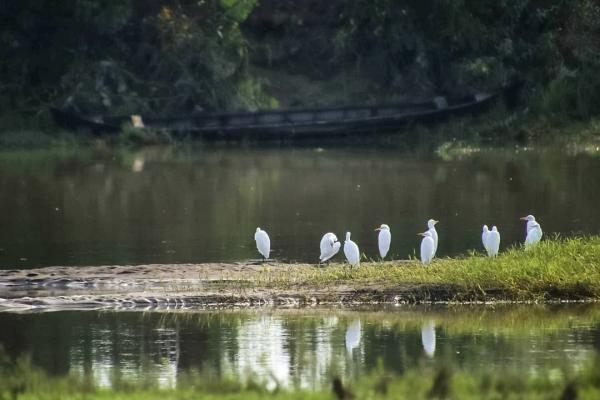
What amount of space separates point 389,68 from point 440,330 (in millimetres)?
38217

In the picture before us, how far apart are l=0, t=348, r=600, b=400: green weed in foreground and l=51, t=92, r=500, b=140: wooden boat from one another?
1432 inches

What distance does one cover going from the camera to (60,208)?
33.4 meters

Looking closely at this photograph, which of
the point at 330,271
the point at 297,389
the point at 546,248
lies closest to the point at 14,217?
the point at 330,271

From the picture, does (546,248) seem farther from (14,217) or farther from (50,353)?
(14,217)

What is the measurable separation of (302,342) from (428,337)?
145 cm

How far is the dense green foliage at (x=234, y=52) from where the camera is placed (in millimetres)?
51344

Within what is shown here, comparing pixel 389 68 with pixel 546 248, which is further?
pixel 389 68

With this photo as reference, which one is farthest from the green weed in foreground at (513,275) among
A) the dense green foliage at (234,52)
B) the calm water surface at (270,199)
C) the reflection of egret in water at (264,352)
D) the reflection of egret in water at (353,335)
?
the dense green foliage at (234,52)

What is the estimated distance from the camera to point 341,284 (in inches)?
805

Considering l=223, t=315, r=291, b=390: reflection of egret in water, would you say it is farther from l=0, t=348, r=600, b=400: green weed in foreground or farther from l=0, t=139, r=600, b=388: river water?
l=0, t=348, r=600, b=400: green weed in foreground

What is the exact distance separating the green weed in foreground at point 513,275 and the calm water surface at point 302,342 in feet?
1.17

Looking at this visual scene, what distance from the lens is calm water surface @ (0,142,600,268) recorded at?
2669 centimetres

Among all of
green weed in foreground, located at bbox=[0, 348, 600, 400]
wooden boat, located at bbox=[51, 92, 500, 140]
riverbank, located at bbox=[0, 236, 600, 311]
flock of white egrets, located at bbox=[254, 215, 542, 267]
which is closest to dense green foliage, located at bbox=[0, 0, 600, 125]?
wooden boat, located at bbox=[51, 92, 500, 140]

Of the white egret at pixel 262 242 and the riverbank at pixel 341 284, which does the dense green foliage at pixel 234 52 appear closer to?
the white egret at pixel 262 242
